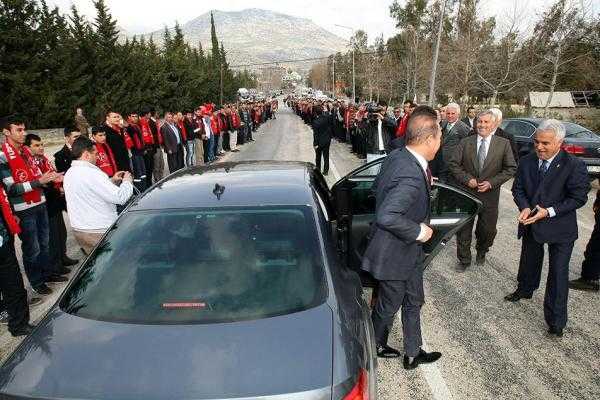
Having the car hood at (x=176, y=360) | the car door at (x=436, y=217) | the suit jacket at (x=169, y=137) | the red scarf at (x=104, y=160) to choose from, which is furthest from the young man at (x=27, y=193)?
the suit jacket at (x=169, y=137)

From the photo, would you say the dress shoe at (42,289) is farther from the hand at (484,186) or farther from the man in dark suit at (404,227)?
the hand at (484,186)

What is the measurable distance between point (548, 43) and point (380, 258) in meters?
27.6

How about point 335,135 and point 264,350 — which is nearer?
point 264,350

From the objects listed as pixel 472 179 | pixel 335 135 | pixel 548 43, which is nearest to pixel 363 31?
pixel 548 43

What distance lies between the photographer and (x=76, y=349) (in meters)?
1.94

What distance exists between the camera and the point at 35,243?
4.69 metres

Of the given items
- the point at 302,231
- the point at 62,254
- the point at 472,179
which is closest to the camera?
the point at 302,231

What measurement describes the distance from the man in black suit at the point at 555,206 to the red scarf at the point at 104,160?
199 inches

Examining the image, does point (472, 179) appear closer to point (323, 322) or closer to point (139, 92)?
point (323, 322)

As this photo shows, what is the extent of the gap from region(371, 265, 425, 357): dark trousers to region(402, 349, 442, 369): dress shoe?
0.06 metres

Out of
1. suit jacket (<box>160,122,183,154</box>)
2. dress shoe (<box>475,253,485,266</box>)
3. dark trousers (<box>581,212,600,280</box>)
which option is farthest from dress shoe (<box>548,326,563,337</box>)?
suit jacket (<box>160,122,183,154</box>)

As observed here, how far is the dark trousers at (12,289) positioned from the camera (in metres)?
3.75

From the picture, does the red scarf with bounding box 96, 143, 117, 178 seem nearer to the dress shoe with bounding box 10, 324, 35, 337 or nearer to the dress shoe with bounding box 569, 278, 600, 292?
the dress shoe with bounding box 10, 324, 35, 337

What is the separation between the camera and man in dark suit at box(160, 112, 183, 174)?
35.8ft
